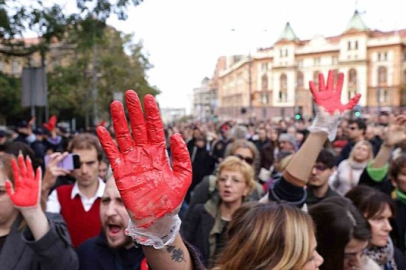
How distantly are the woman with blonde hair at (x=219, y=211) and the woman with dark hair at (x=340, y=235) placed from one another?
37.9 inches

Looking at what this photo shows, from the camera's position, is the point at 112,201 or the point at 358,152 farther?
the point at 358,152

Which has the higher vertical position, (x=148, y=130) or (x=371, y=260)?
(x=148, y=130)

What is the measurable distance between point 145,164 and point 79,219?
2.28 m

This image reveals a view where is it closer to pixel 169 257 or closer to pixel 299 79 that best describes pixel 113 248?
pixel 169 257

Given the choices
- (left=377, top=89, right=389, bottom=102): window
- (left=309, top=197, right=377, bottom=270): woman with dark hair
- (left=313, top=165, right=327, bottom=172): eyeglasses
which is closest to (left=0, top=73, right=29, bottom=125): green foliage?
(left=313, top=165, right=327, bottom=172): eyeglasses

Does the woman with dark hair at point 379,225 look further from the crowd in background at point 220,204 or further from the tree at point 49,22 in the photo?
the tree at point 49,22

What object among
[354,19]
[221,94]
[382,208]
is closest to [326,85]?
[382,208]

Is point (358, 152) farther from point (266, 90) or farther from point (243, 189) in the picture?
point (266, 90)

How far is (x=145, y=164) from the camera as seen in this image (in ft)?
5.06

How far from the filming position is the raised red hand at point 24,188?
95.0 inches

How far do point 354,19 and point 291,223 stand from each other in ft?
256

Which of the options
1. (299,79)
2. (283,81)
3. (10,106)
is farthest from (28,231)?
(283,81)

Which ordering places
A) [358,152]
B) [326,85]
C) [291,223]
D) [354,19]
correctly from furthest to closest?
[354,19] < [358,152] < [326,85] < [291,223]

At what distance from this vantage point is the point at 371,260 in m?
2.85
